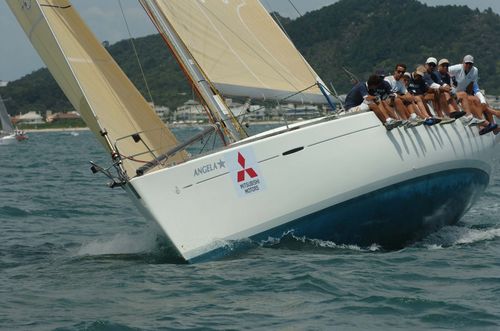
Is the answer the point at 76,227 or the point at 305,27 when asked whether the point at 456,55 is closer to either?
the point at 305,27

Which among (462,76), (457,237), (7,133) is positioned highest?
(7,133)

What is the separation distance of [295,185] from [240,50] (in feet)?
6.07

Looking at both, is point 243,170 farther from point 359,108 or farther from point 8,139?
point 8,139

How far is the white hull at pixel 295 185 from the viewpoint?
8031 millimetres

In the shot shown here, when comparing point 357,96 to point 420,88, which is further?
point 420,88

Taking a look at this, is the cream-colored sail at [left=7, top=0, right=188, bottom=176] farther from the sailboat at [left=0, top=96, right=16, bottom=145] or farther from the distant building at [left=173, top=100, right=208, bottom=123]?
the sailboat at [left=0, top=96, right=16, bottom=145]

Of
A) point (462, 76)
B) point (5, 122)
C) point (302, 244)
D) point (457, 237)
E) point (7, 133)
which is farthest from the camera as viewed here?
point (5, 122)

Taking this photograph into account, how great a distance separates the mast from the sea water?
1.31 m

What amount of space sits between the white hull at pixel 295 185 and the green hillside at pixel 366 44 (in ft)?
238

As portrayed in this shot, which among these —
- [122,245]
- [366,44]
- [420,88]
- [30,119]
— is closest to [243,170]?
[122,245]

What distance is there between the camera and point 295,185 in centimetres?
833

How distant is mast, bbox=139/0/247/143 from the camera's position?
9.38 meters

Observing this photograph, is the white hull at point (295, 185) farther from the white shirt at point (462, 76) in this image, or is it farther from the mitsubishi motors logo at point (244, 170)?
the white shirt at point (462, 76)

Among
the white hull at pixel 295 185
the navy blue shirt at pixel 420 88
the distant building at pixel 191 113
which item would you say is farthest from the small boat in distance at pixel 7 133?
the white hull at pixel 295 185
